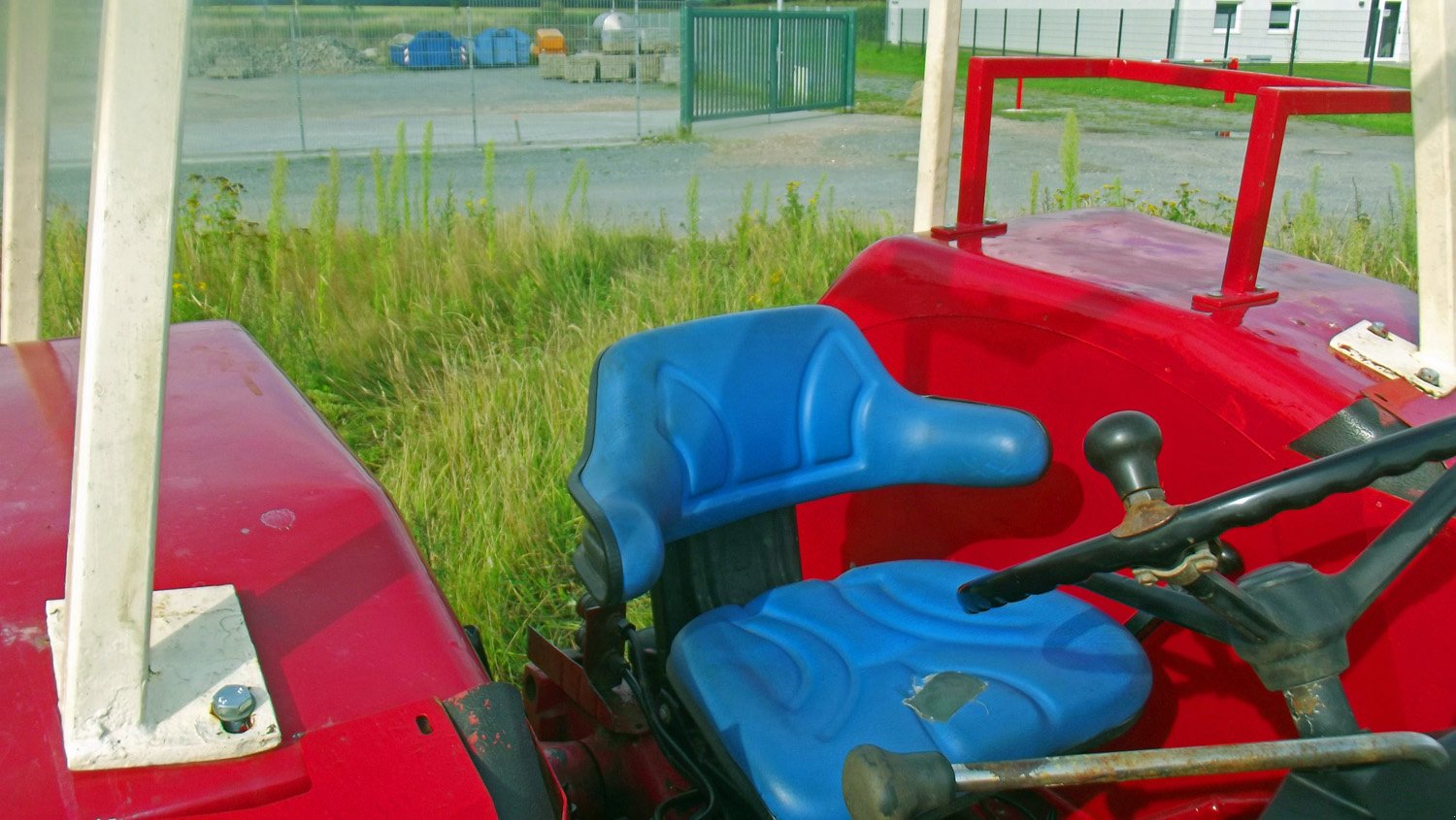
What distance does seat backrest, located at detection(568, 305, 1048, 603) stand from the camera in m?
1.67

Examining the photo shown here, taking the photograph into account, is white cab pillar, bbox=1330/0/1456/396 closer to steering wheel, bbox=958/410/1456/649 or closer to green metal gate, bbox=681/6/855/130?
steering wheel, bbox=958/410/1456/649

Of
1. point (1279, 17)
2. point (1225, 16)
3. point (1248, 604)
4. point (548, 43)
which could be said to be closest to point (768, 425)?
point (1248, 604)

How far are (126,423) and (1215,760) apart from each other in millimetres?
832

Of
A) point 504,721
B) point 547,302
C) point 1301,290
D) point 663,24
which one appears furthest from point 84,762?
point 663,24

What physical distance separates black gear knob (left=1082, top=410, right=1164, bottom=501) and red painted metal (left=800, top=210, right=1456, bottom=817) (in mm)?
478

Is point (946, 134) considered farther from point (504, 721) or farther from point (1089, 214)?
point (504, 721)

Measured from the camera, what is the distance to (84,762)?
34.1 inches

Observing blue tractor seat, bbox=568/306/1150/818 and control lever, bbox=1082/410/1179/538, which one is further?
blue tractor seat, bbox=568/306/1150/818

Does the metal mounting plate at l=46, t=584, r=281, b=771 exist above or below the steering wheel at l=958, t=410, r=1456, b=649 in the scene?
below

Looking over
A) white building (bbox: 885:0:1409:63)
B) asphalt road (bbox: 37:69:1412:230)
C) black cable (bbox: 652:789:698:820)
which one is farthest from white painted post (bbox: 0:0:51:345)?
white building (bbox: 885:0:1409:63)

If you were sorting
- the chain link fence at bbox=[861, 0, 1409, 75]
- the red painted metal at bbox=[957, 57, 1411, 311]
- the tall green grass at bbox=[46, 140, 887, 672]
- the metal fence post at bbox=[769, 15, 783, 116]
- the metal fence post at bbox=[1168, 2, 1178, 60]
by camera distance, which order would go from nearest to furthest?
the red painted metal at bbox=[957, 57, 1411, 311]
the tall green grass at bbox=[46, 140, 887, 672]
the metal fence post at bbox=[769, 15, 783, 116]
the metal fence post at bbox=[1168, 2, 1178, 60]
the chain link fence at bbox=[861, 0, 1409, 75]

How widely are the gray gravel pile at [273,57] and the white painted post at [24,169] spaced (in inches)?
567

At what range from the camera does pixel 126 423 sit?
2.75 feet

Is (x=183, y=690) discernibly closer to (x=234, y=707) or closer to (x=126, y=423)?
(x=234, y=707)
